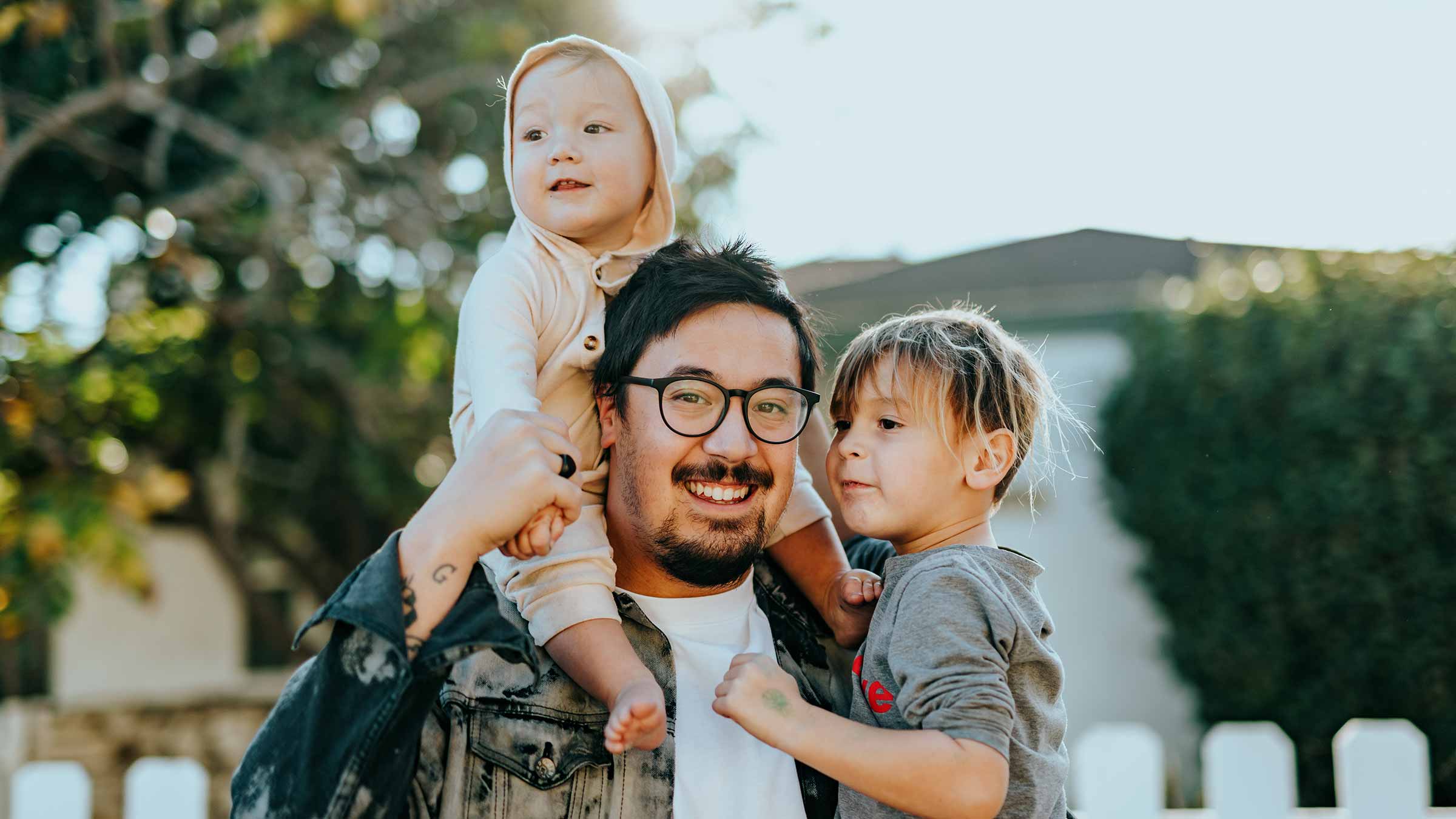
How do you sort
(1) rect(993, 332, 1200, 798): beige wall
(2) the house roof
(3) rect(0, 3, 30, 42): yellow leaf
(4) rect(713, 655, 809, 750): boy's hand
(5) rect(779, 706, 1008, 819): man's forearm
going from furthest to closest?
(2) the house roof
(1) rect(993, 332, 1200, 798): beige wall
(3) rect(0, 3, 30, 42): yellow leaf
(4) rect(713, 655, 809, 750): boy's hand
(5) rect(779, 706, 1008, 819): man's forearm

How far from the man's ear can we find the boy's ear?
0.60 m

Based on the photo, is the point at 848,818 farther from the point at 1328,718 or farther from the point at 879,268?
the point at 879,268

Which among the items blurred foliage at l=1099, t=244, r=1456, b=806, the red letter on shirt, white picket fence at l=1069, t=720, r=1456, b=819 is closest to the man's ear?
the red letter on shirt

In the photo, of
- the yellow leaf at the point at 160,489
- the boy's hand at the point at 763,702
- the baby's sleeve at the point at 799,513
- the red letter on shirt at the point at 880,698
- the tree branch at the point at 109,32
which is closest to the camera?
the boy's hand at the point at 763,702

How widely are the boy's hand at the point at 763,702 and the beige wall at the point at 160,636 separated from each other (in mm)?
7440

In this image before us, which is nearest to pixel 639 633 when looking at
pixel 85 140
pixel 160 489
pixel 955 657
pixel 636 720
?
pixel 636 720

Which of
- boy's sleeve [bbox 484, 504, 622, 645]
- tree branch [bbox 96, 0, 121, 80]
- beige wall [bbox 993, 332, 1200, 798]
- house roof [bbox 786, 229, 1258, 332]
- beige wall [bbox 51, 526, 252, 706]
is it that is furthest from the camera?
house roof [bbox 786, 229, 1258, 332]

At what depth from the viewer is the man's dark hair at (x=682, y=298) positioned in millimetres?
2133

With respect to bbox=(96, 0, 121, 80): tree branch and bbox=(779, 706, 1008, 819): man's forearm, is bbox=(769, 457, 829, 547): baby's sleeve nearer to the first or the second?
bbox=(779, 706, 1008, 819): man's forearm

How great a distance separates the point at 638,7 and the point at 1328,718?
5.96m

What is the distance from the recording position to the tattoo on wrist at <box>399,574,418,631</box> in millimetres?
1622

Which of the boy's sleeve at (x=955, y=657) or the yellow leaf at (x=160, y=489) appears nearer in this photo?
the boy's sleeve at (x=955, y=657)

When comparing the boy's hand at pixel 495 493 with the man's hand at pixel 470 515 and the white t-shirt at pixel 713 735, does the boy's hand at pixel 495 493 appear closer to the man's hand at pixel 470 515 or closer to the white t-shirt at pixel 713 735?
the man's hand at pixel 470 515

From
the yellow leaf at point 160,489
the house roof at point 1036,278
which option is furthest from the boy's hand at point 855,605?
the house roof at point 1036,278
